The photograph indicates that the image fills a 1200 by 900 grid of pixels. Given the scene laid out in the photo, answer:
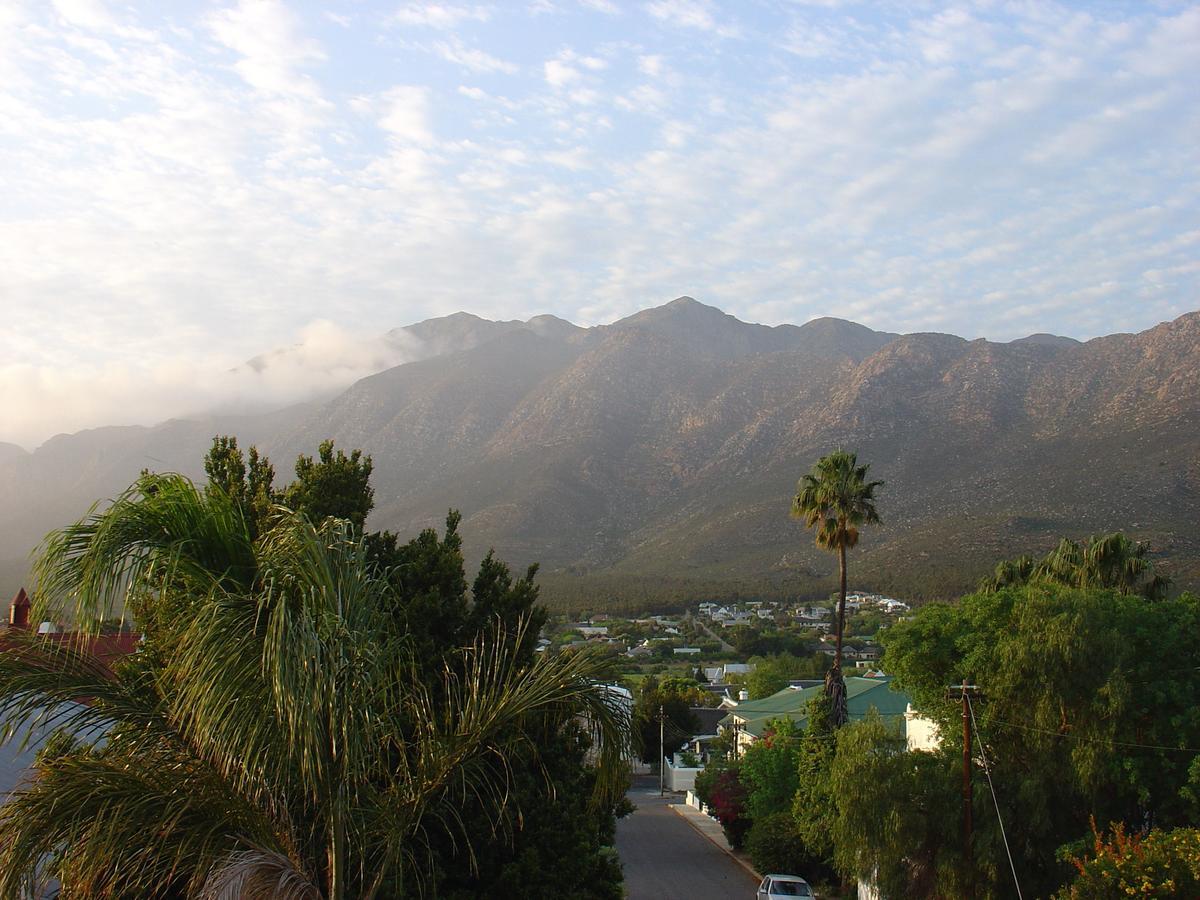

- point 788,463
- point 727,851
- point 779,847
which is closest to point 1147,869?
point 779,847

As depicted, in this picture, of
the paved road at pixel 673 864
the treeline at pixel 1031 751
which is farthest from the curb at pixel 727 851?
the treeline at pixel 1031 751

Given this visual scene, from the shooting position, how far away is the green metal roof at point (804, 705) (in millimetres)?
48719

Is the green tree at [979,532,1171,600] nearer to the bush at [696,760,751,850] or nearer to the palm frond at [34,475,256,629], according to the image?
the bush at [696,760,751,850]

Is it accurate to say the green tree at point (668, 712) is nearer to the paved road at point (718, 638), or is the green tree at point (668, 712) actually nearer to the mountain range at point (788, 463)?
the mountain range at point (788, 463)

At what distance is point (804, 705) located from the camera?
41906mm

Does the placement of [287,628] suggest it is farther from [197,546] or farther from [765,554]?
[765,554]

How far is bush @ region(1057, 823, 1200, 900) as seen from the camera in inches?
674

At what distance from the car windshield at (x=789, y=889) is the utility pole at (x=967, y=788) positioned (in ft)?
20.7

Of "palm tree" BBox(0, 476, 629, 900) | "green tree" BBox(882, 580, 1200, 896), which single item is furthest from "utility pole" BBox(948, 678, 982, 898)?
"palm tree" BBox(0, 476, 629, 900)

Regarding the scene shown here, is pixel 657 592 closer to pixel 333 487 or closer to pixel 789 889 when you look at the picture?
pixel 789 889

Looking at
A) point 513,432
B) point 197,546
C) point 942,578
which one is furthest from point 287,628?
point 513,432

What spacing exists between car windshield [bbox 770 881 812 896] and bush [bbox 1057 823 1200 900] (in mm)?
11426

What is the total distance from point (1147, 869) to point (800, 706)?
40260 millimetres

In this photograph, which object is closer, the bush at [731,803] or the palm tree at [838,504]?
the palm tree at [838,504]
